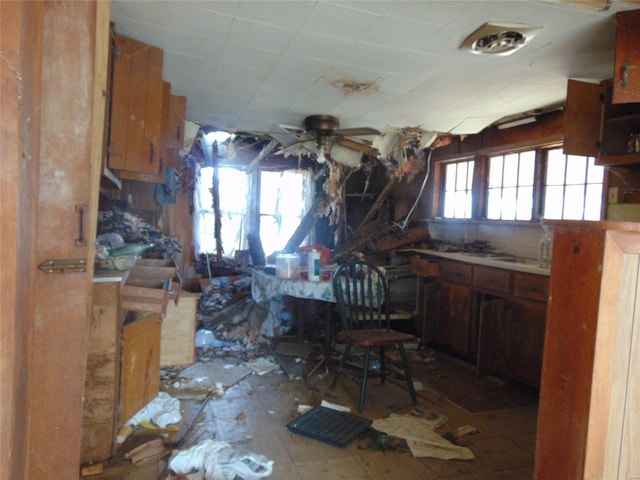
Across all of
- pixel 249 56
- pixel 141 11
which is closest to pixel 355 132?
pixel 249 56

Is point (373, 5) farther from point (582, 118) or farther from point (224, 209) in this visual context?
point (224, 209)

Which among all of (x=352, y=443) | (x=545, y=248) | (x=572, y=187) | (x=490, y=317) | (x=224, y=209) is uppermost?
(x=572, y=187)

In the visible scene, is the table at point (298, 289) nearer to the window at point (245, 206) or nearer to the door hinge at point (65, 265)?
the door hinge at point (65, 265)

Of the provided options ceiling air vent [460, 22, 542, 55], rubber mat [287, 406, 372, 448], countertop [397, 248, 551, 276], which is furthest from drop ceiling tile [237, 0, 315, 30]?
countertop [397, 248, 551, 276]

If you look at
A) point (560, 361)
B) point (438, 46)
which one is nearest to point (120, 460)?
point (560, 361)

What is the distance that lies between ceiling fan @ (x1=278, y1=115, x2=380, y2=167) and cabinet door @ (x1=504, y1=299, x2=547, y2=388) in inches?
74.6

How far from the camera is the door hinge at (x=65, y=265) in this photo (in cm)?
142

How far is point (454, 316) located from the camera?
3715 mm

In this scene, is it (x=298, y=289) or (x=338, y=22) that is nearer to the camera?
(x=338, y=22)

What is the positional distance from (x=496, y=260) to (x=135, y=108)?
2802 mm

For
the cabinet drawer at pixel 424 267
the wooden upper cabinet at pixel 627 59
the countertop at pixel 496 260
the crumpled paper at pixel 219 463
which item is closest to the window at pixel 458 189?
the countertop at pixel 496 260

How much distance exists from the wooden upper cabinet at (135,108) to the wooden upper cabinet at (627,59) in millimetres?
2271

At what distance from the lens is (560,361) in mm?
1103

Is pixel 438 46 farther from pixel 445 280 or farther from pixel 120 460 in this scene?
pixel 120 460
